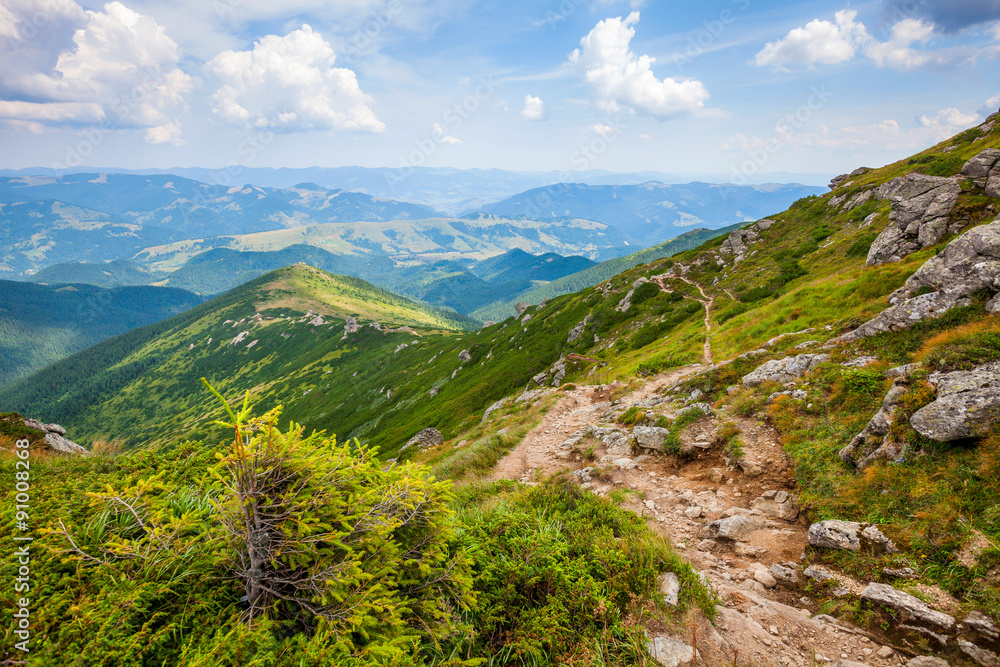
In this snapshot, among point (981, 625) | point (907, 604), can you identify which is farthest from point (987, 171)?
point (907, 604)

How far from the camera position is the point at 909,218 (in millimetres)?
26562

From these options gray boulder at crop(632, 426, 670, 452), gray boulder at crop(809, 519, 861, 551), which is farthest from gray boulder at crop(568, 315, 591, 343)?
gray boulder at crop(809, 519, 861, 551)

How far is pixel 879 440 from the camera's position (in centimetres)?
945

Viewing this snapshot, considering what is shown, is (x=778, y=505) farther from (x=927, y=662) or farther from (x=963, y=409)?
(x=927, y=662)

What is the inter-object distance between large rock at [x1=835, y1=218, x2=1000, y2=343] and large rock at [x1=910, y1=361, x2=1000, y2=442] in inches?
200

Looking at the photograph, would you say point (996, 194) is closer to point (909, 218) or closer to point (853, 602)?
point (909, 218)

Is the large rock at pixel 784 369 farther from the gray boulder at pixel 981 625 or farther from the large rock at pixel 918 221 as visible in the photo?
the large rock at pixel 918 221

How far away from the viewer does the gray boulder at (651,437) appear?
14.3 meters

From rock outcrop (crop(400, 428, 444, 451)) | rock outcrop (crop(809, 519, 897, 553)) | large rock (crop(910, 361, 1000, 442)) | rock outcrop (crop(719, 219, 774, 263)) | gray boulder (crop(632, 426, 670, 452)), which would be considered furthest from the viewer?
rock outcrop (crop(719, 219, 774, 263))

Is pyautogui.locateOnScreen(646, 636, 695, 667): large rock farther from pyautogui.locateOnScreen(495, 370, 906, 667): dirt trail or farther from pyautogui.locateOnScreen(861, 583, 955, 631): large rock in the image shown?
pyautogui.locateOnScreen(861, 583, 955, 631): large rock

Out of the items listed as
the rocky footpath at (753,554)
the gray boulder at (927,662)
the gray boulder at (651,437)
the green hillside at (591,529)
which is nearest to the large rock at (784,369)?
the green hillside at (591,529)

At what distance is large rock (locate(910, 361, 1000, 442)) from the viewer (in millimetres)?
8023

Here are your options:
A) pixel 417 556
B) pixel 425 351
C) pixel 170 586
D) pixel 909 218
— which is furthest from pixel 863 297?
pixel 425 351

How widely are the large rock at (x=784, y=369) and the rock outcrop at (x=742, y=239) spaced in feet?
175
